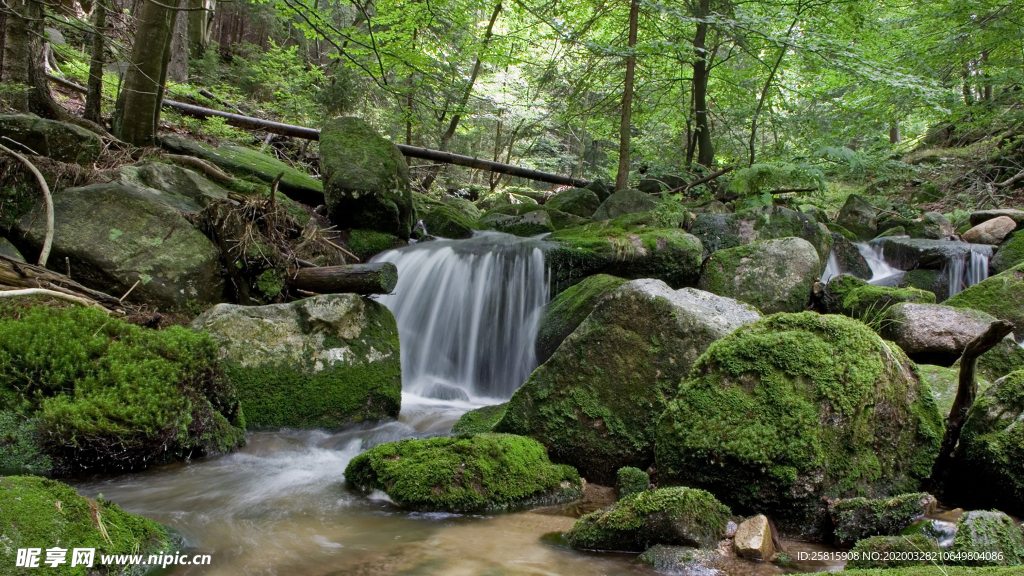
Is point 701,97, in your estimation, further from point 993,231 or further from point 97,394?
point 97,394

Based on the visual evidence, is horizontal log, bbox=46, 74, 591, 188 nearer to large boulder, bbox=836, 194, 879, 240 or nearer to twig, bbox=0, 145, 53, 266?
twig, bbox=0, 145, 53, 266

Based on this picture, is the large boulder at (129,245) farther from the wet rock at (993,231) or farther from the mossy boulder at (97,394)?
the wet rock at (993,231)

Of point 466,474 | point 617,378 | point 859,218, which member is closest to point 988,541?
point 617,378

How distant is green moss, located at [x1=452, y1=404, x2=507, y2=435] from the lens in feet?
16.3

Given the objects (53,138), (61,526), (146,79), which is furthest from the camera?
(146,79)

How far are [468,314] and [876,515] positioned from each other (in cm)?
590

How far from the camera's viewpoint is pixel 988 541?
2.33 m

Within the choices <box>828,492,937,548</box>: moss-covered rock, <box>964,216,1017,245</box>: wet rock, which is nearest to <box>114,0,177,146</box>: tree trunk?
<box>828,492,937,548</box>: moss-covered rock

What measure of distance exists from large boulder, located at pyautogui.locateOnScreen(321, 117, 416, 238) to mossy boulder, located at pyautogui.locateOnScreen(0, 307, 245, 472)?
4.96 m

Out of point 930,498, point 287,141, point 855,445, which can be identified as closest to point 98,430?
point 855,445

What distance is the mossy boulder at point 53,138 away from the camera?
6.64 m

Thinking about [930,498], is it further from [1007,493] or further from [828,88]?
[828,88]

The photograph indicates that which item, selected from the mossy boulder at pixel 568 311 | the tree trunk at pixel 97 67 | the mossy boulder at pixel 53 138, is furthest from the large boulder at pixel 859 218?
the tree trunk at pixel 97 67

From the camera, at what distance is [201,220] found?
21.4ft
